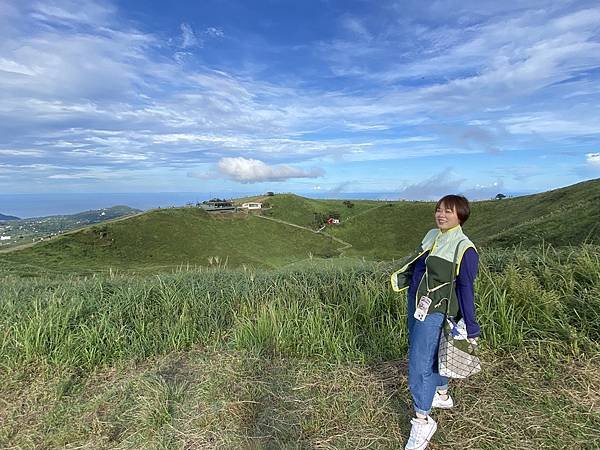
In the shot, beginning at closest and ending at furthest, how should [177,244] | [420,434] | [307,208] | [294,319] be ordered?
[420,434] < [294,319] < [177,244] < [307,208]

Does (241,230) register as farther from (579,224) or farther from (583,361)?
(583,361)

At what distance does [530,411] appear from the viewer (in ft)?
9.74

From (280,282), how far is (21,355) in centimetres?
318

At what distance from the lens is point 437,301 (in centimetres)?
284

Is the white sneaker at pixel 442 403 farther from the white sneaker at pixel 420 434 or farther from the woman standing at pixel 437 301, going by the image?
the white sneaker at pixel 420 434

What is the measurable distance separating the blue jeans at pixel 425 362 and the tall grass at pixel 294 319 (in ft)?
3.25

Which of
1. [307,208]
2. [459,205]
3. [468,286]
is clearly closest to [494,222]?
[459,205]

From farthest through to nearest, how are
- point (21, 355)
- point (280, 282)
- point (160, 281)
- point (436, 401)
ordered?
point (280, 282) < point (160, 281) < point (21, 355) < point (436, 401)

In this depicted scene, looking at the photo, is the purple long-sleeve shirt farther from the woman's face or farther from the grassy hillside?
the grassy hillside

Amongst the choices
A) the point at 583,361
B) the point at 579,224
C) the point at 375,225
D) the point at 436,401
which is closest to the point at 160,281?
the point at 436,401

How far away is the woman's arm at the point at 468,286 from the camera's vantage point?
2.75 m

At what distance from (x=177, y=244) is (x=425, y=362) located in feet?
166

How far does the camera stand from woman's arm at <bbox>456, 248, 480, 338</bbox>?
9.04 ft

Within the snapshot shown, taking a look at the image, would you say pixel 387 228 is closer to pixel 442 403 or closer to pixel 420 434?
pixel 442 403
